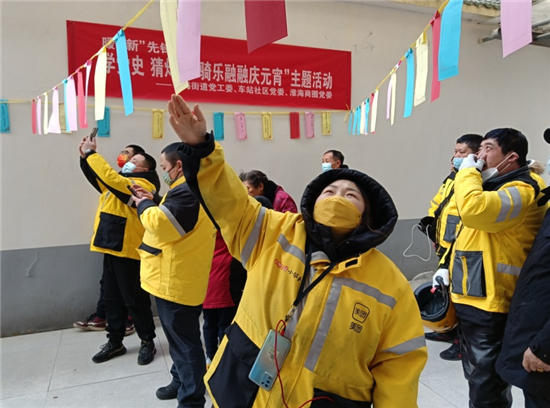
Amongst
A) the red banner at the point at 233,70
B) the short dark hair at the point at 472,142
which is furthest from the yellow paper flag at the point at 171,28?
the red banner at the point at 233,70

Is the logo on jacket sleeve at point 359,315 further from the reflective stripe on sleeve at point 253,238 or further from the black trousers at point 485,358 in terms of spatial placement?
the black trousers at point 485,358

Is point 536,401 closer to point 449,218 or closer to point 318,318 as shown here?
point 318,318

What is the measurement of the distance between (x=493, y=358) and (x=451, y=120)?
3645 mm

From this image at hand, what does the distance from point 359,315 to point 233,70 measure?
311 centimetres

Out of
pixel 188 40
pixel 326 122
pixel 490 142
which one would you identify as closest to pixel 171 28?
pixel 188 40

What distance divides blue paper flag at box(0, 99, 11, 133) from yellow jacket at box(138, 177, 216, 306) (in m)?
1.84

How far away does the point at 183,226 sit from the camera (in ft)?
6.01

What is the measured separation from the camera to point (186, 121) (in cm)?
91

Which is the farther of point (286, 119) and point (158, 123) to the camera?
point (286, 119)

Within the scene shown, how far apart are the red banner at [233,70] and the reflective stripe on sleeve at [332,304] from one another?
282 centimetres

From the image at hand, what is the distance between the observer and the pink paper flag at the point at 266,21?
0.93 m

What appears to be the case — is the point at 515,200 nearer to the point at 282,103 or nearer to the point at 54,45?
the point at 282,103

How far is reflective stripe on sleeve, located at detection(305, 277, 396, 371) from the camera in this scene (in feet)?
3.24

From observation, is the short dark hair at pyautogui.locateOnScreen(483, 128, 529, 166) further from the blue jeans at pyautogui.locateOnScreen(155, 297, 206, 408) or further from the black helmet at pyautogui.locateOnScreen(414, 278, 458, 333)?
the blue jeans at pyautogui.locateOnScreen(155, 297, 206, 408)
